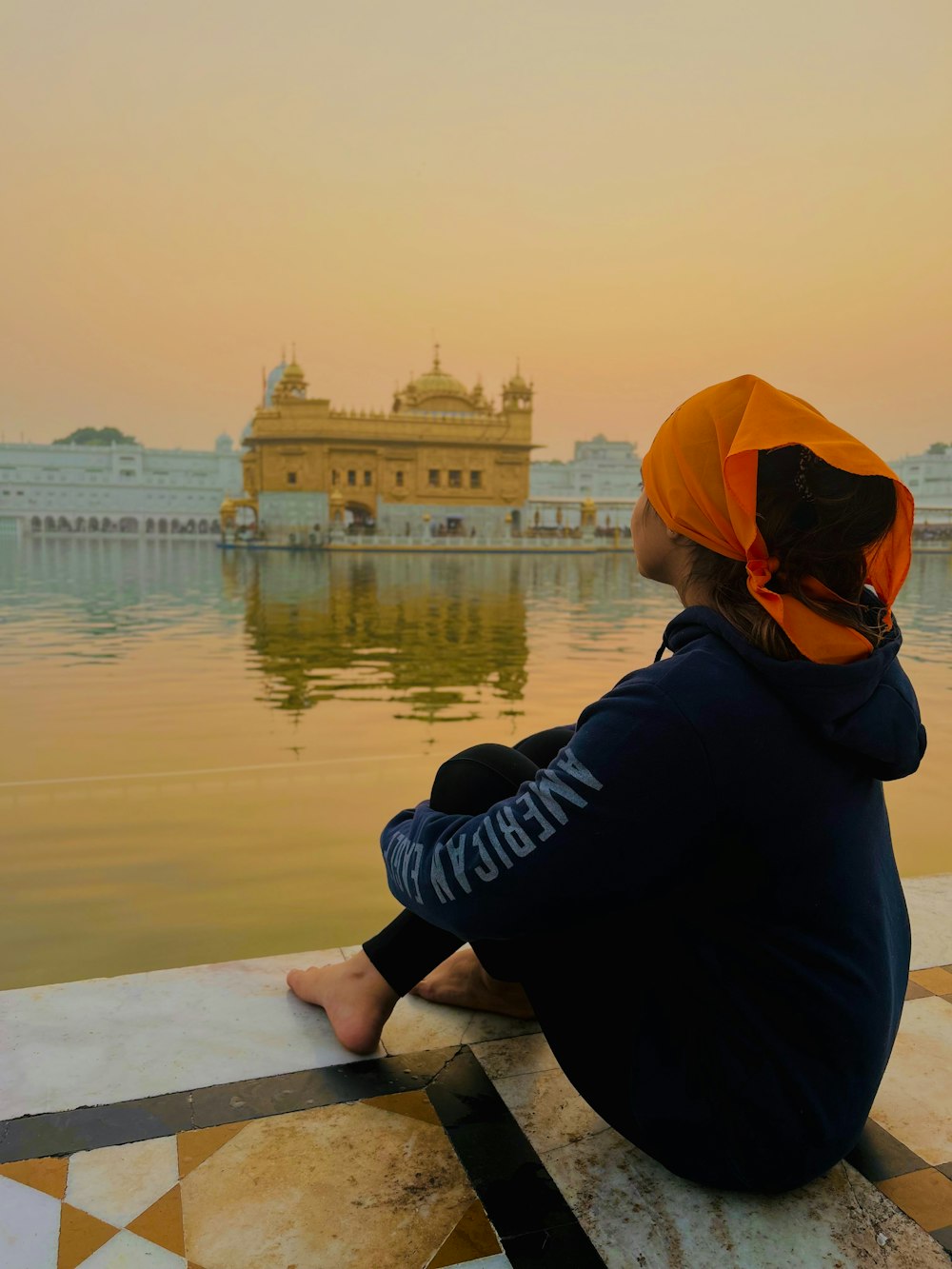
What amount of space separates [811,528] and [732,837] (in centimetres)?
25

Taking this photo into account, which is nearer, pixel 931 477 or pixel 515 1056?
pixel 515 1056

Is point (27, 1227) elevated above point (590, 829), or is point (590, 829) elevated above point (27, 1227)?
point (590, 829)

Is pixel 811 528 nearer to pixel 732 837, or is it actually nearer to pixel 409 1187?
pixel 732 837

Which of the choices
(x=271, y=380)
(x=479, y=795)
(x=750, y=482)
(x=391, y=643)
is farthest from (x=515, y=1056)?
(x=271, y=380)

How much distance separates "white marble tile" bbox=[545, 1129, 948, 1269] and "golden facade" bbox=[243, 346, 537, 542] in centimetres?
3136

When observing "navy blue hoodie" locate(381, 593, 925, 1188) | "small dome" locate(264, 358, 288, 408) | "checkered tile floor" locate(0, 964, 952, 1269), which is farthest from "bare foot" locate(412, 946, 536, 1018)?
"small dome" locate(264, 358, 288, 408)

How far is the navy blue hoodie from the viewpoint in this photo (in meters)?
0.78

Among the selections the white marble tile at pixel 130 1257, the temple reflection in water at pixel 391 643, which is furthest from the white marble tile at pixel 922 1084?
the temple reflection in water at pixel 391 643

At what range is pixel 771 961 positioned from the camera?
34.2 inches

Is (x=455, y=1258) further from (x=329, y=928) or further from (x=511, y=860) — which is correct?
(x=329, y=928)

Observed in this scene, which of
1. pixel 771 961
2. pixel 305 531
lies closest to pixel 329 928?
pixel 771 961

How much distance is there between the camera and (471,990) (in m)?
1.34

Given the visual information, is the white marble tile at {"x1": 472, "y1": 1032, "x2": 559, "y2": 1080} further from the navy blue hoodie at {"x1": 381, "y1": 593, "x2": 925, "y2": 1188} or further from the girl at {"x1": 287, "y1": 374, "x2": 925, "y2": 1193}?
the navy blue hoodie at {"x1": 381, "y1": 593, "x2": 925, "y2": 1188}

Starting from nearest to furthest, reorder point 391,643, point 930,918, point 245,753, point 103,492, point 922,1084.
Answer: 1. point 922,1084
2. point 930,918
3. point 245,753
4. point 391,643
5. point 103,492
